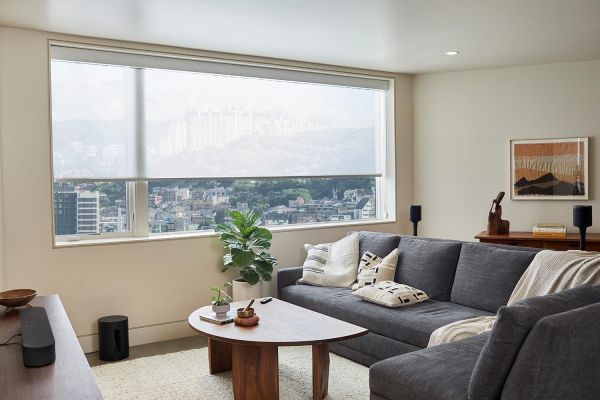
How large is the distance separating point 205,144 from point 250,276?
4.19 feet

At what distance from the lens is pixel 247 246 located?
5031 mm

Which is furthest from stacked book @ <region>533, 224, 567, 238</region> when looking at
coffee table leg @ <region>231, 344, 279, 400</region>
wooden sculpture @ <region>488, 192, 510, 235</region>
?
coffee table leg @ <region>231, 344, 279, 400</region>

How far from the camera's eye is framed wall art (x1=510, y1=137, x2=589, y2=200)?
18.8 feet

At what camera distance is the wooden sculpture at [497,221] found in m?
5.70

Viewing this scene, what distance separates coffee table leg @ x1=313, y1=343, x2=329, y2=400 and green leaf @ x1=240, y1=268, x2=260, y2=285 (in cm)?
152

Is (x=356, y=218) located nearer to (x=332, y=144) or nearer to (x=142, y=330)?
(x=332, y=144)

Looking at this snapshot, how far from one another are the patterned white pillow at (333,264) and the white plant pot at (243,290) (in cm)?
39

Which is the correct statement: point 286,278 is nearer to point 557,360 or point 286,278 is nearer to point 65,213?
point 65,213

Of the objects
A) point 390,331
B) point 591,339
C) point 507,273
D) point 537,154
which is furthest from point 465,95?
point 591,339

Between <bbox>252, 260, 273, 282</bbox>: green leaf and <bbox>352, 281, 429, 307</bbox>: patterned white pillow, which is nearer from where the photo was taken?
<bbox>352, 281, 429, 307</bbox>: patterned white pillow

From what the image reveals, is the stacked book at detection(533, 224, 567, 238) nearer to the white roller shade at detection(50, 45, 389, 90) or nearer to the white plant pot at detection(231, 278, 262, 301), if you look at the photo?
the white roller shade at detection(50, 45, 389, 90)

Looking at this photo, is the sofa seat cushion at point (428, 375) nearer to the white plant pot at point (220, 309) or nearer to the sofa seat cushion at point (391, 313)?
the sofa seat cushion at point (391, 313)

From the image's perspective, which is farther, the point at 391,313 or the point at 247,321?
the point at 391,313

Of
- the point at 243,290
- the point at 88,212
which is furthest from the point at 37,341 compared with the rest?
the point at 243,290
